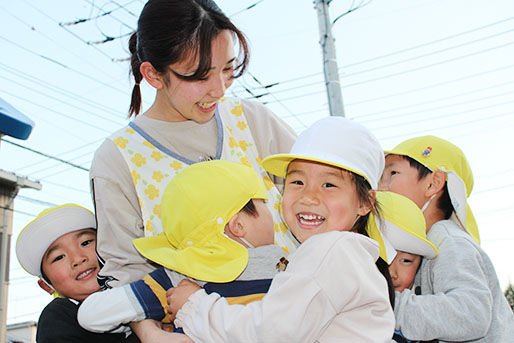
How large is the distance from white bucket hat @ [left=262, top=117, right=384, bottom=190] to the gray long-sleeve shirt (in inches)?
22.7

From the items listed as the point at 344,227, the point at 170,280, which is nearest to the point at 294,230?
the point at 344,227

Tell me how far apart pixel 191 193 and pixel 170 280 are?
1.07 feet

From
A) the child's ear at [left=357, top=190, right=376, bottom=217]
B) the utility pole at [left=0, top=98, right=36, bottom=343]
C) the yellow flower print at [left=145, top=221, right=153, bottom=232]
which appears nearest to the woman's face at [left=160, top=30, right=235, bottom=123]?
the yellow flower print at [left=145, top=221, right=153, bottom=232]

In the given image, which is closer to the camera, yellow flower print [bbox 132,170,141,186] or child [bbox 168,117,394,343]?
child [bbox 168,117,394,343]

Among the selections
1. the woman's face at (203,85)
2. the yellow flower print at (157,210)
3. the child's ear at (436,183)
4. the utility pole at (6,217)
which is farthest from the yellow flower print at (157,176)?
the utility pole at (6,217)

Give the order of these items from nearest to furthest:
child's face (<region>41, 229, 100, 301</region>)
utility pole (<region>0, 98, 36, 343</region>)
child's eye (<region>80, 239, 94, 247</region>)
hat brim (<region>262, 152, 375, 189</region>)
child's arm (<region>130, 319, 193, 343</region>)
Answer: child's arm (<region>130, 319, 193, 343</region>)
hat brim (<region>262, 152, 375, 189</region>)
child's face (<region>41, 229, 100, 301</region>)
child's eye (<region>80, 239, 94, 247</region>)
utility pole (<region>0, 98, 36, 343</region>)

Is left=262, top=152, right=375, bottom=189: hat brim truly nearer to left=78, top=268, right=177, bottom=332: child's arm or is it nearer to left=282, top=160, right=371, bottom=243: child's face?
left=282, top=160, right=371, bottom=243: child's face

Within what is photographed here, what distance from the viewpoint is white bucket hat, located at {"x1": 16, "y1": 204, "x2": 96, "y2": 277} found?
2.49 m

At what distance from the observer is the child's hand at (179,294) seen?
5.43 ft

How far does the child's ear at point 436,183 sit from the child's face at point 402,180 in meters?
0.04

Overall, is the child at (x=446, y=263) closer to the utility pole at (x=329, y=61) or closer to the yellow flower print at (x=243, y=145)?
the yellow flower print at (x=243, y=145)

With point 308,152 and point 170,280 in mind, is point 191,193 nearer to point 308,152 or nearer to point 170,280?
point 170,280

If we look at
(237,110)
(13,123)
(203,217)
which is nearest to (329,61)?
(237,110)

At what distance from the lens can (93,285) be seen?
2467mm
